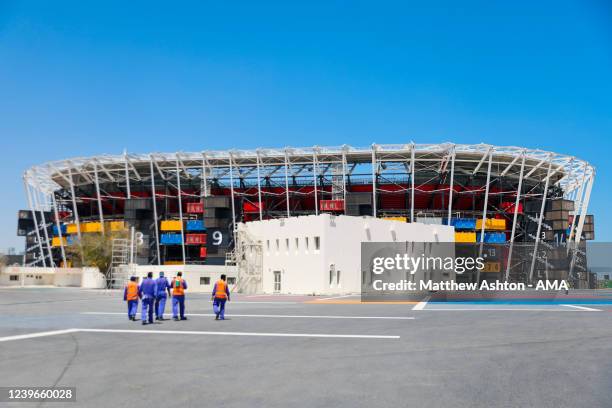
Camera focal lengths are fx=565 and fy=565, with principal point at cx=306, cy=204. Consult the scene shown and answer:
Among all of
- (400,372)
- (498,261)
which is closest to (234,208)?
(498,261)

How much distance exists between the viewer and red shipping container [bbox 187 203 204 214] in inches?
3270

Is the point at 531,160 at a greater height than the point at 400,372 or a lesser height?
greater

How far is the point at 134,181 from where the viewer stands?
8650 centimetres

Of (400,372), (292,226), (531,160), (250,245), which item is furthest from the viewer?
(531,160)

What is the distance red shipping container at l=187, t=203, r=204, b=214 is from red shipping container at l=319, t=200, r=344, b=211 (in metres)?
18.3

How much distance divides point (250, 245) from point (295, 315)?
29.5m

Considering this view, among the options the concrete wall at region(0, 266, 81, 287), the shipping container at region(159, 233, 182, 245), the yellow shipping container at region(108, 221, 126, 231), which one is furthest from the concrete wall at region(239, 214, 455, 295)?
A: the yellow shipping container at region(108, 221, 126, 231)

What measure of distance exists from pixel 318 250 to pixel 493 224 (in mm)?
41010

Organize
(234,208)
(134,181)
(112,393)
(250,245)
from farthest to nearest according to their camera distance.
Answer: (134,181) → (234,208) → (250,245) → (112,393)

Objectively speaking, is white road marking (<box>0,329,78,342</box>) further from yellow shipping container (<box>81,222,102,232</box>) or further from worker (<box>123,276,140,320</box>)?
yellow shipping container (<box>81,222,102,232</box>)

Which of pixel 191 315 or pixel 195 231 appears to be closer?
pixel 191 315

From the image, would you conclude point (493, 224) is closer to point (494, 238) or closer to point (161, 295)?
point (494, 238)

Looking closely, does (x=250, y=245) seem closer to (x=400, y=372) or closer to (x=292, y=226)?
(x=292, y=226)

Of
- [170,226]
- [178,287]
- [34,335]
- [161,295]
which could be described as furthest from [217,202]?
[34,335]
